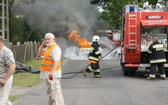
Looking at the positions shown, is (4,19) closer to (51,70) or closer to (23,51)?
(23,51)


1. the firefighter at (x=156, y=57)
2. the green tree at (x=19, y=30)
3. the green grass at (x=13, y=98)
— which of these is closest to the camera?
the green grass at (x=13, y=98)

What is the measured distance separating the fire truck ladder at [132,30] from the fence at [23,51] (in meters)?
7.68

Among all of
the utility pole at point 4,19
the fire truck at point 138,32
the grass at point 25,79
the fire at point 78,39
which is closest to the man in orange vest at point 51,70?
the grass at point 25,79

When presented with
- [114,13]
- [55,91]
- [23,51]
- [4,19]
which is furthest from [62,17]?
[55,91]

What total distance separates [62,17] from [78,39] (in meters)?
2.87

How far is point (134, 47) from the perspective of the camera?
15.8 meters

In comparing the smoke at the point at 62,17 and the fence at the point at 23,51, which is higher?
the smoke at the point at 62,17

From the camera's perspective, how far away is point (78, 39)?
3048 cm

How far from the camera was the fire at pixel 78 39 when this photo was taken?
2931cm

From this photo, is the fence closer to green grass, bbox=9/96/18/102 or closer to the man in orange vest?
green grass, bbox=9/96/18/102

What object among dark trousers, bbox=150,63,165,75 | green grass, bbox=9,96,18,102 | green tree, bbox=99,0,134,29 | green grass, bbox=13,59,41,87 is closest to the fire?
green tree, bbox=99,0,134,29

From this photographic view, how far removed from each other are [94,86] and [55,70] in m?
5.05

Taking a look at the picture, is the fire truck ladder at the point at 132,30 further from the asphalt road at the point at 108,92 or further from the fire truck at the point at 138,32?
the asphalt road at the point at 108,92

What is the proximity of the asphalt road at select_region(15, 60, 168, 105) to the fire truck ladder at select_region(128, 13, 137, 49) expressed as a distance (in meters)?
1.29
